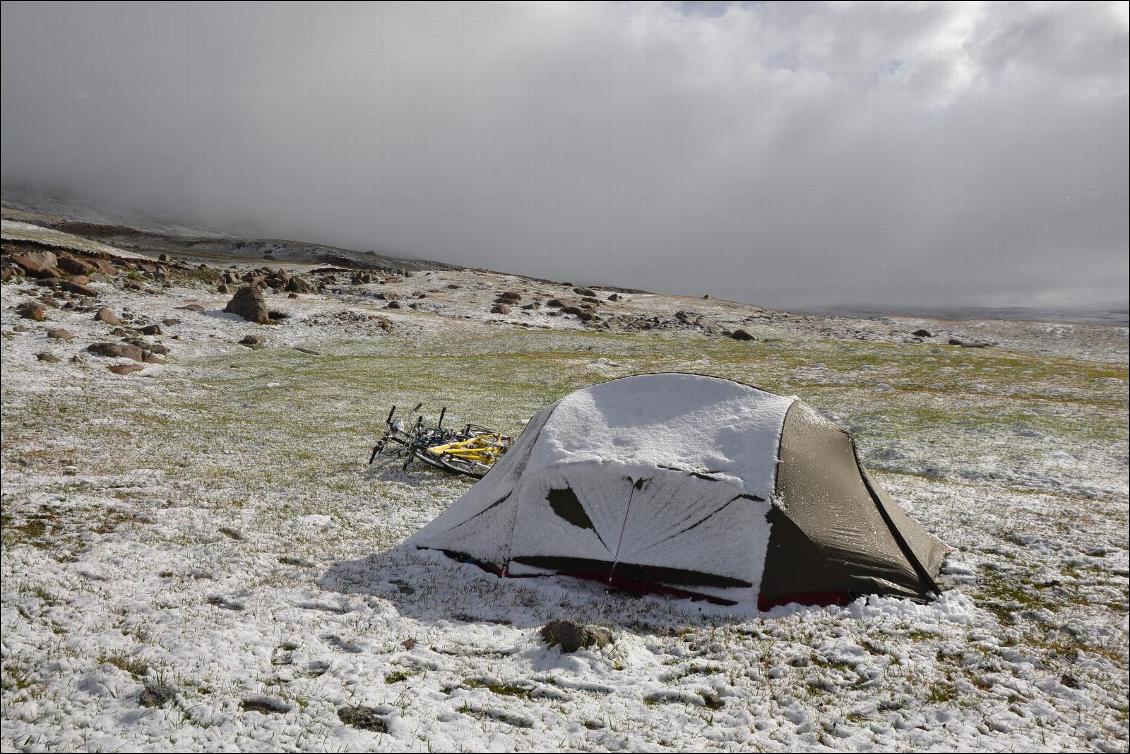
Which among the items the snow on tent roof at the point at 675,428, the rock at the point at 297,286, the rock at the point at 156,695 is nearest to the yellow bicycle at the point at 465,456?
the snow on tent roof at the point at 675,428

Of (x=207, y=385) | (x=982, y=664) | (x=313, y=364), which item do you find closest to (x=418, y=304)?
(x=313, y=364)

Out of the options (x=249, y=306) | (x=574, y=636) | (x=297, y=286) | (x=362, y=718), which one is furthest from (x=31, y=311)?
(x=574, y=636)

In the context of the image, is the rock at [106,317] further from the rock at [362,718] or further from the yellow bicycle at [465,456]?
the rock at [362,718]

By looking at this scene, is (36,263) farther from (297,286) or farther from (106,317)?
(297,286)

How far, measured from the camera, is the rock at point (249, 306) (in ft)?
190

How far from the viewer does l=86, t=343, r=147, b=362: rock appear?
35.9 metres

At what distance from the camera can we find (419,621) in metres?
10.8

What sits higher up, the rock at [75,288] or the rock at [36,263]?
the rock at [36,263]

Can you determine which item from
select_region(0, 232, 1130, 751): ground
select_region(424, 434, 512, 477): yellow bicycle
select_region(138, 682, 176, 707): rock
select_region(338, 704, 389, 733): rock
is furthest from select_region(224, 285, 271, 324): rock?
select_region(338, 704, 389, 733): rock

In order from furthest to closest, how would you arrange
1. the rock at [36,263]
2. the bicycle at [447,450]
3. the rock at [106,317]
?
the rock at [36,263]
the rock at [106,317]
the bicycle at [447,450]

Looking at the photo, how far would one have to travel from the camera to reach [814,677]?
9430 mm

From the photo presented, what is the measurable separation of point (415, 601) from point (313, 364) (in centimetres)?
3786

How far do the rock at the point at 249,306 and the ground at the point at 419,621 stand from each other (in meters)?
30.0

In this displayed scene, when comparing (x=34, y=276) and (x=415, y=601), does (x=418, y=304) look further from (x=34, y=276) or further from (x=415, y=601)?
(x=415, y=601)
